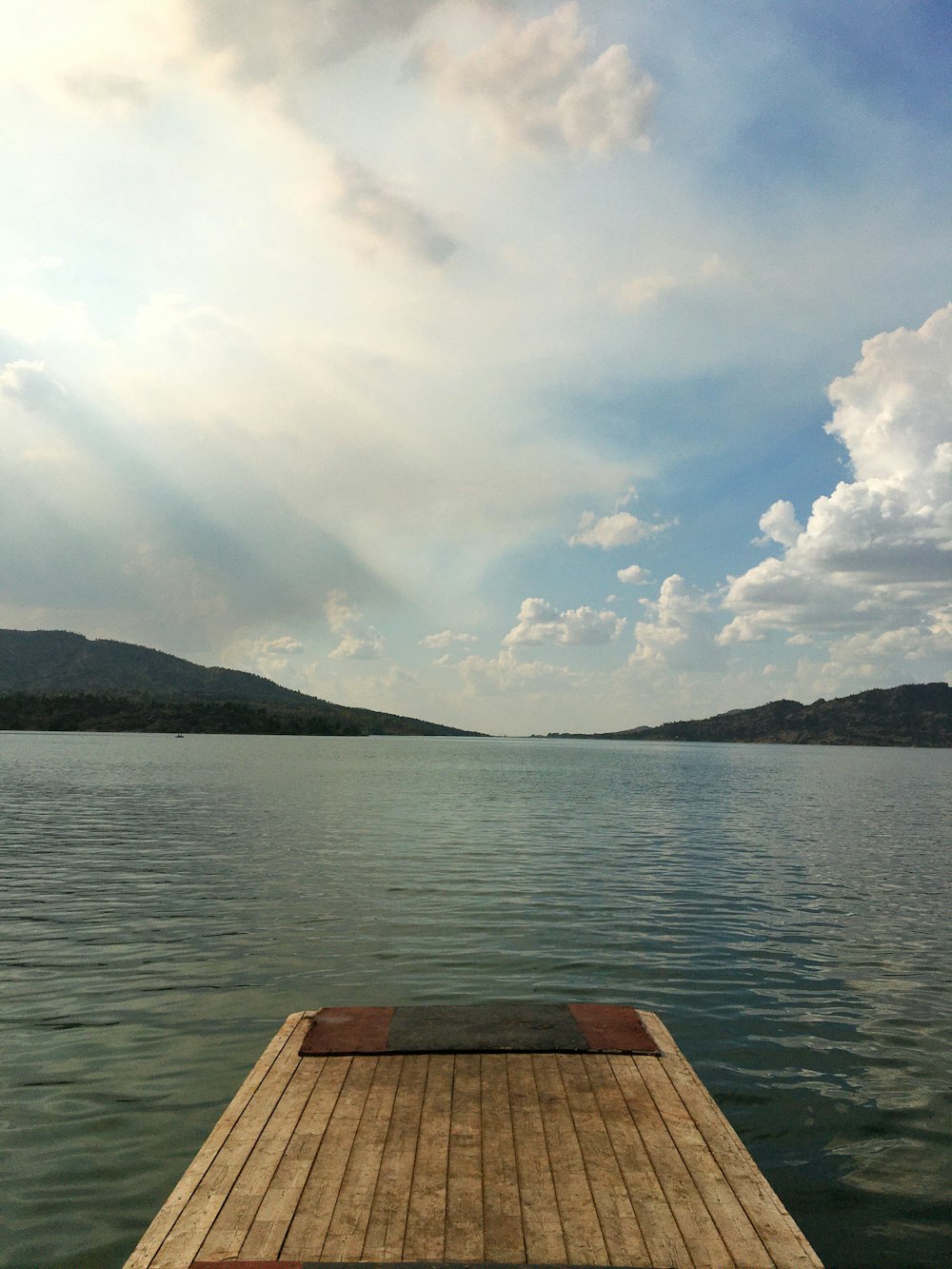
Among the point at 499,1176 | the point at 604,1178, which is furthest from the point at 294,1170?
the point at 604,1178

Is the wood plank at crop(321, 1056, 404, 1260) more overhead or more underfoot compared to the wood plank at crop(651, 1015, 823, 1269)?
more overhead

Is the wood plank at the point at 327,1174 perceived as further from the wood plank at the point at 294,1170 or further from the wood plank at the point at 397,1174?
the wood plank at the point at 397,1174

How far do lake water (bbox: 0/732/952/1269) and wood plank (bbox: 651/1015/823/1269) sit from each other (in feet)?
4.99

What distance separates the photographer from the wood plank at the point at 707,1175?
723cm

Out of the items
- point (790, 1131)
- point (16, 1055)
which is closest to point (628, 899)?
point (790, 1131)

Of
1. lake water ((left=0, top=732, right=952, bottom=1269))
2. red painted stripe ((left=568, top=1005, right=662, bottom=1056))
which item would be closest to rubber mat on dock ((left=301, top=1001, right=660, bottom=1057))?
red painted stripe ((left=568, top=1005, right=662, bottom=1056))

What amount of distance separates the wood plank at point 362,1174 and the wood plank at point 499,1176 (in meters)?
1.11

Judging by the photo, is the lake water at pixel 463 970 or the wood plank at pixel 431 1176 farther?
the lake water at pixel 463 970

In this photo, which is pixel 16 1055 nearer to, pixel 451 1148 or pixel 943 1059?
pixel 451 1148

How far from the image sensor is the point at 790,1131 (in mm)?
11914

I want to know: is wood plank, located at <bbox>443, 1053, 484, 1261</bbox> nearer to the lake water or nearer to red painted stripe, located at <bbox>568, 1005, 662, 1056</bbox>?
red painted stripe, located at <bbox>568, 1005, 662, 1056</bbox>

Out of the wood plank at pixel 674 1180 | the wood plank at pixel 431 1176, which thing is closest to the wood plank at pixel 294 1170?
the wood plank at pixel 431 1176

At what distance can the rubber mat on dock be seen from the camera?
1185 cm

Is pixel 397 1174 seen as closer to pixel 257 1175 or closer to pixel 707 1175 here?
pixel 257 1175
